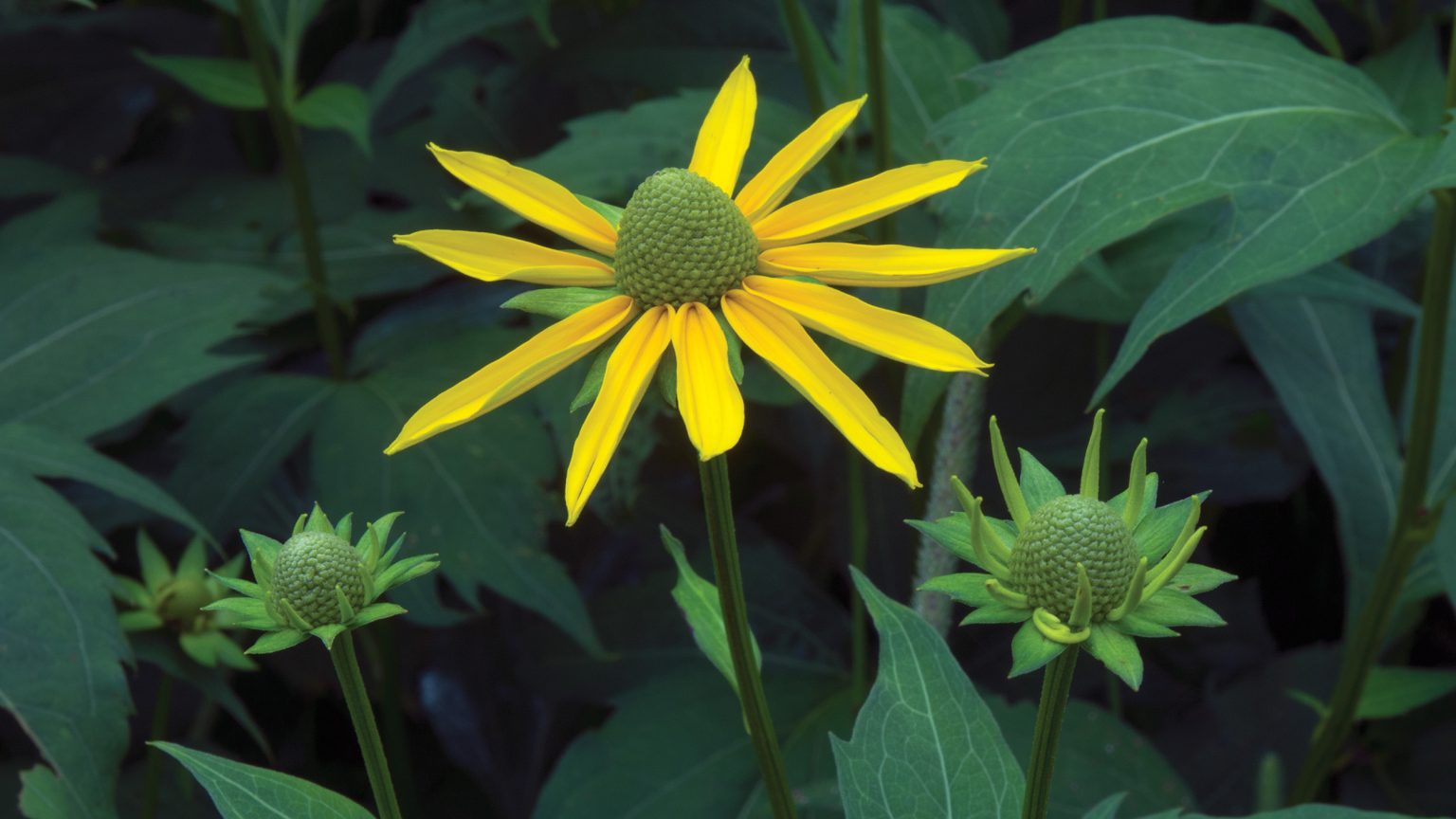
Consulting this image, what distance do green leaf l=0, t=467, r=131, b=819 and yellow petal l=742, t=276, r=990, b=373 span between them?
2.44 feet

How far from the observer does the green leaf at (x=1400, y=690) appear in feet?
5.11

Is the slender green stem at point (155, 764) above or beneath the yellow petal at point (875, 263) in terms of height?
beneath

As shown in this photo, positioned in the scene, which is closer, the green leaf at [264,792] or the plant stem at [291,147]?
the green leaf at [264,792]

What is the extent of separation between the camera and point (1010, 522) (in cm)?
83

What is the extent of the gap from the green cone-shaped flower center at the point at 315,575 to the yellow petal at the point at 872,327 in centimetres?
30

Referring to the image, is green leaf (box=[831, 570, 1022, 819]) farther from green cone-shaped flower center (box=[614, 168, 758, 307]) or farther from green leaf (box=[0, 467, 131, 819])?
green leaf (box=[0, 467, 131, 819])

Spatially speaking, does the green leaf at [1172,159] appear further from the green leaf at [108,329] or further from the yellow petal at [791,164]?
the green leaf at [108,329]

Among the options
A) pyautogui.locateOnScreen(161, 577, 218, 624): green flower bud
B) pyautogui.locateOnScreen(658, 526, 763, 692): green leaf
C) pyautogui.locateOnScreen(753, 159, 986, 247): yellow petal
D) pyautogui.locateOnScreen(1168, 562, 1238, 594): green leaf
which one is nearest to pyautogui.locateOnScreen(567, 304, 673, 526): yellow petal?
pyautogui.locateOnScreen(753, 159, 986, 247): yellow petal

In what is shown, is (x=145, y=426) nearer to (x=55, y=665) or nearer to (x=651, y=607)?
(x=651, y=607)

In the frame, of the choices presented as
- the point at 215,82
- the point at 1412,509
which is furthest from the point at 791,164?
the point at 215,82

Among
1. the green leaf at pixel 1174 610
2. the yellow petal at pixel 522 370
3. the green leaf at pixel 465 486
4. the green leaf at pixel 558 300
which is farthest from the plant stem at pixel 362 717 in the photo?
the green leaf at pixel 465 486

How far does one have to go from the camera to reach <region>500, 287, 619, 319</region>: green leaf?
87cm

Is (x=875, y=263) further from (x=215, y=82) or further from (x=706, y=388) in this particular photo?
(x=215, y=82)

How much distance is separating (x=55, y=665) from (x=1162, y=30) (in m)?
1.24
